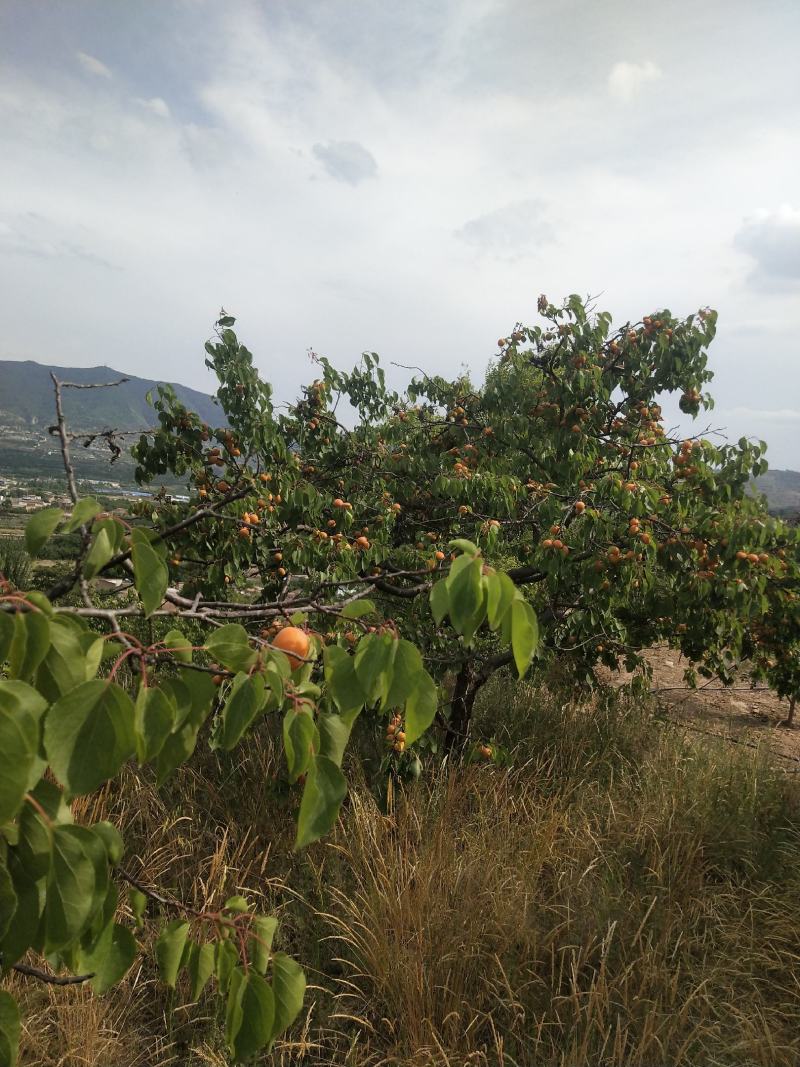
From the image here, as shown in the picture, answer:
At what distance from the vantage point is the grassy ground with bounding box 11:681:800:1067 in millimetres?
2434

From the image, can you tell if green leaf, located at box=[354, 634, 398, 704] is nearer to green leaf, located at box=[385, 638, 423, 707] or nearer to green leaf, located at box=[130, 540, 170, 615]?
green leaf, located at box=[385, 638, 423, 707]

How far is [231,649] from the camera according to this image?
965 mm

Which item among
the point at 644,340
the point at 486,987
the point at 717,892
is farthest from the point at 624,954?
the point at 644,340

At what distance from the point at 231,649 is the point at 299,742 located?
186mm

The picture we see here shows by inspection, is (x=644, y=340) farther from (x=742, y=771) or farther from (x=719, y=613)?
(x=742, y=771)

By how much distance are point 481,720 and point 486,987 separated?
287cm

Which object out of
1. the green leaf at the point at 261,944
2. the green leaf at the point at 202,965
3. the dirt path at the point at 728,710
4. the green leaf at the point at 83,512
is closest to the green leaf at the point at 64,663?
the green leaf at the point at 83,512

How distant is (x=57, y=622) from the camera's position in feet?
3.02

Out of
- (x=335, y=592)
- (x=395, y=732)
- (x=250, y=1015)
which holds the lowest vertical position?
(x=395, y=732)

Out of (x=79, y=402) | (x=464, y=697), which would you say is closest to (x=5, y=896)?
(x=464, y=697)

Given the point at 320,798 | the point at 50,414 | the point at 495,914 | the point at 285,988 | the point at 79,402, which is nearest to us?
the point at 320,798

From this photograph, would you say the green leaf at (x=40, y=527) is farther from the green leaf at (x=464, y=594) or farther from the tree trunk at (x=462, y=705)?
the tree trunk at (x=462, y=705)

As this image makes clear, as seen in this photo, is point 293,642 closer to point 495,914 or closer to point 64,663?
point 64,663

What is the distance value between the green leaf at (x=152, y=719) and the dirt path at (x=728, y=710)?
5.88 metres
